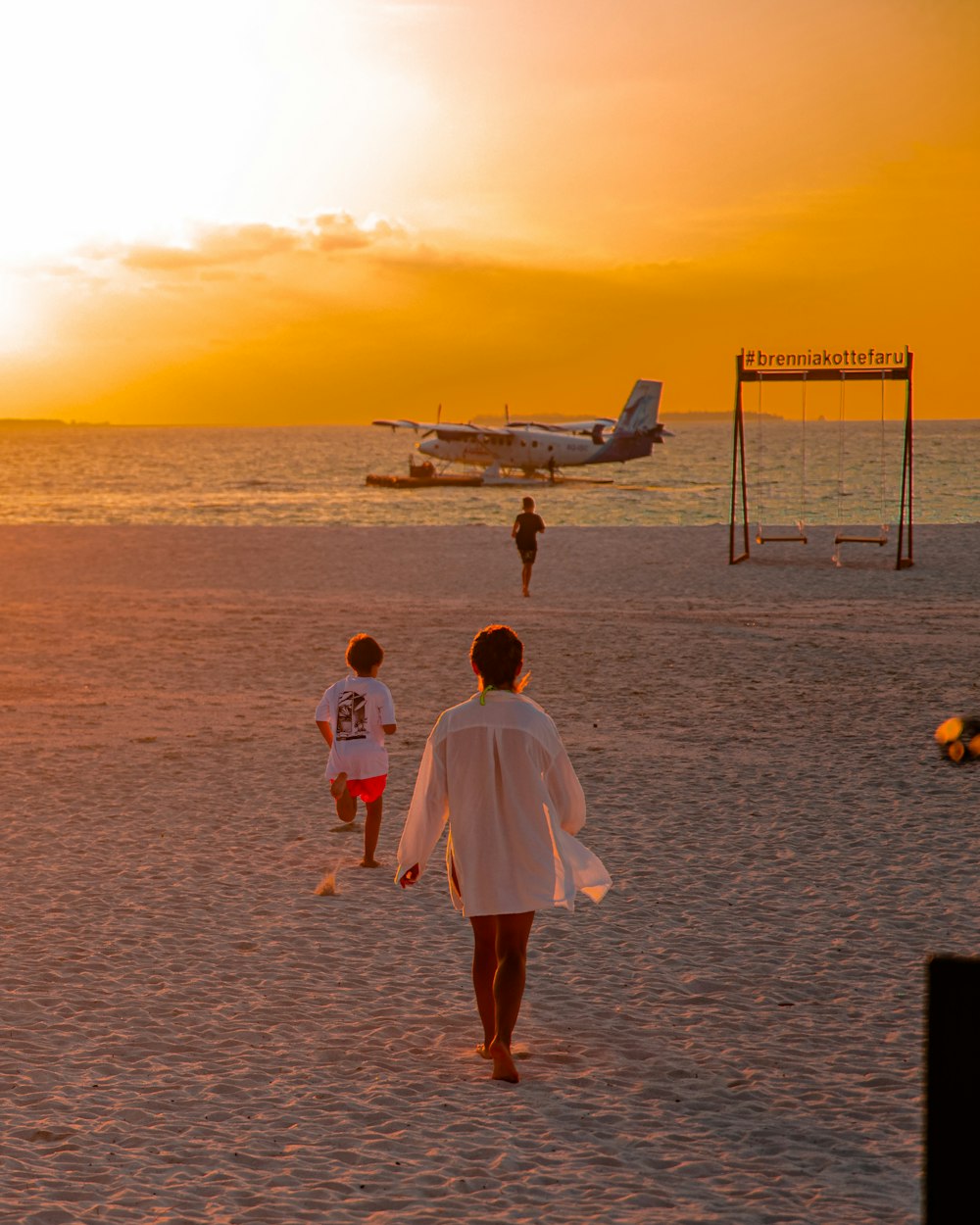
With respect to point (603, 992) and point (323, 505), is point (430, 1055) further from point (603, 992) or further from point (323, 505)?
point (323, 505)

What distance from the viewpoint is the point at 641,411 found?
94.6 m

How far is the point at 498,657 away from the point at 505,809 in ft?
1.91

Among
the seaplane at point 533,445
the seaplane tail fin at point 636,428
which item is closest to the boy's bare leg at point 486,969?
the seaplane at point 533,445

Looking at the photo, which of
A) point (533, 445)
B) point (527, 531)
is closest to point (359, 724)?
point (527, 531)

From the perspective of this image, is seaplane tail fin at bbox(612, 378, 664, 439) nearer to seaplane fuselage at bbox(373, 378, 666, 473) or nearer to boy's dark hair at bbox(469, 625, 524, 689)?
seaplane fuselage at bbox(373, 378, 666, 473)

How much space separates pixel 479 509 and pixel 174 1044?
190 ft

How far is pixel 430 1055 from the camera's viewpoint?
18.7ft

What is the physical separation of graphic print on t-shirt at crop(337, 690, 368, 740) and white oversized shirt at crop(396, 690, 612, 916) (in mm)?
2963

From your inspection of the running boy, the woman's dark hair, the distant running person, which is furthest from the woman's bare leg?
the distant running person

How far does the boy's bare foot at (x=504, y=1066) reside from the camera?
5402 millimetres

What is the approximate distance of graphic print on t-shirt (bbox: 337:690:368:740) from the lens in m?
8.33

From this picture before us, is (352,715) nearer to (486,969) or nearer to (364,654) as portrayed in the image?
(364,654)

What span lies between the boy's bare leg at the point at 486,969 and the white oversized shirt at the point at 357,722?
2890mm

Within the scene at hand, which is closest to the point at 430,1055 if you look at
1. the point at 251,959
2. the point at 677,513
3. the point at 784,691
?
the point at 251,959
